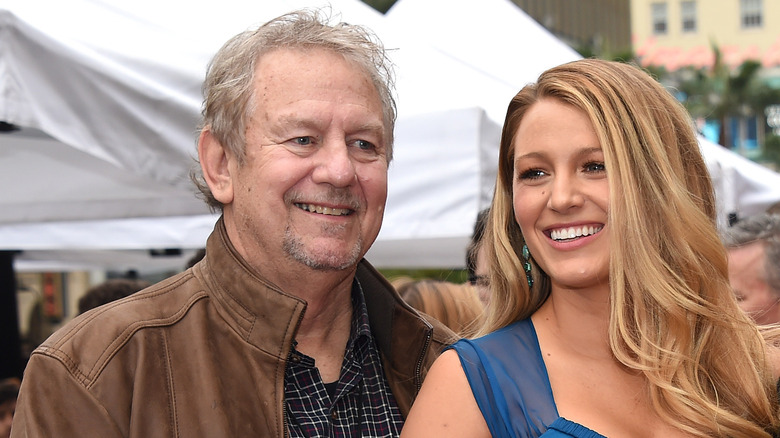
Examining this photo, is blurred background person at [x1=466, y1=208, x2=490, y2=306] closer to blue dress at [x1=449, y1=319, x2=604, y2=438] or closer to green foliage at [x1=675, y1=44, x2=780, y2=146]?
blue dress at [x1=449, y1=319, x2=604, y2=438]

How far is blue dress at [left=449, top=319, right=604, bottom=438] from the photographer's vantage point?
2098 mm

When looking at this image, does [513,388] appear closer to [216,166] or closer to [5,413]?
[216,166]

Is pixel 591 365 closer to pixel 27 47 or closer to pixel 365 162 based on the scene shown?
pixel 365 162

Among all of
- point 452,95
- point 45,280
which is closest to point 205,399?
point 452,95

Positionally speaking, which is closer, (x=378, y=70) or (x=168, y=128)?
(x=378, y=70)

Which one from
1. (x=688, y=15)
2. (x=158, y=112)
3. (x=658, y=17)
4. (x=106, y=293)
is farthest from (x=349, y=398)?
(x=688, y=15)

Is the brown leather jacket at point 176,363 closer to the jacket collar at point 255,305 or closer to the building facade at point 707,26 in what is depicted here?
the jacket collar at point 255,305

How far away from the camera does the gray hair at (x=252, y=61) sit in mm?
2264

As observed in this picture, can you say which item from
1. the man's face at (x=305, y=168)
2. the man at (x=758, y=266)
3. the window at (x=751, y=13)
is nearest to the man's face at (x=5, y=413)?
the man's face at (x=305, y=168)

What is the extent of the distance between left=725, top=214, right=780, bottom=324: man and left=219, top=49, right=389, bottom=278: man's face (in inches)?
105

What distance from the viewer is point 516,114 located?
2.37 meters

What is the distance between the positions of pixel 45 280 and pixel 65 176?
70.7ft

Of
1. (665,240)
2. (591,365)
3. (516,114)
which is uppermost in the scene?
(516,114)

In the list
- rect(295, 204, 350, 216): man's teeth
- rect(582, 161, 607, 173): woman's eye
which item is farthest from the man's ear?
rect(582, 161, 607, 173): woman's eye
